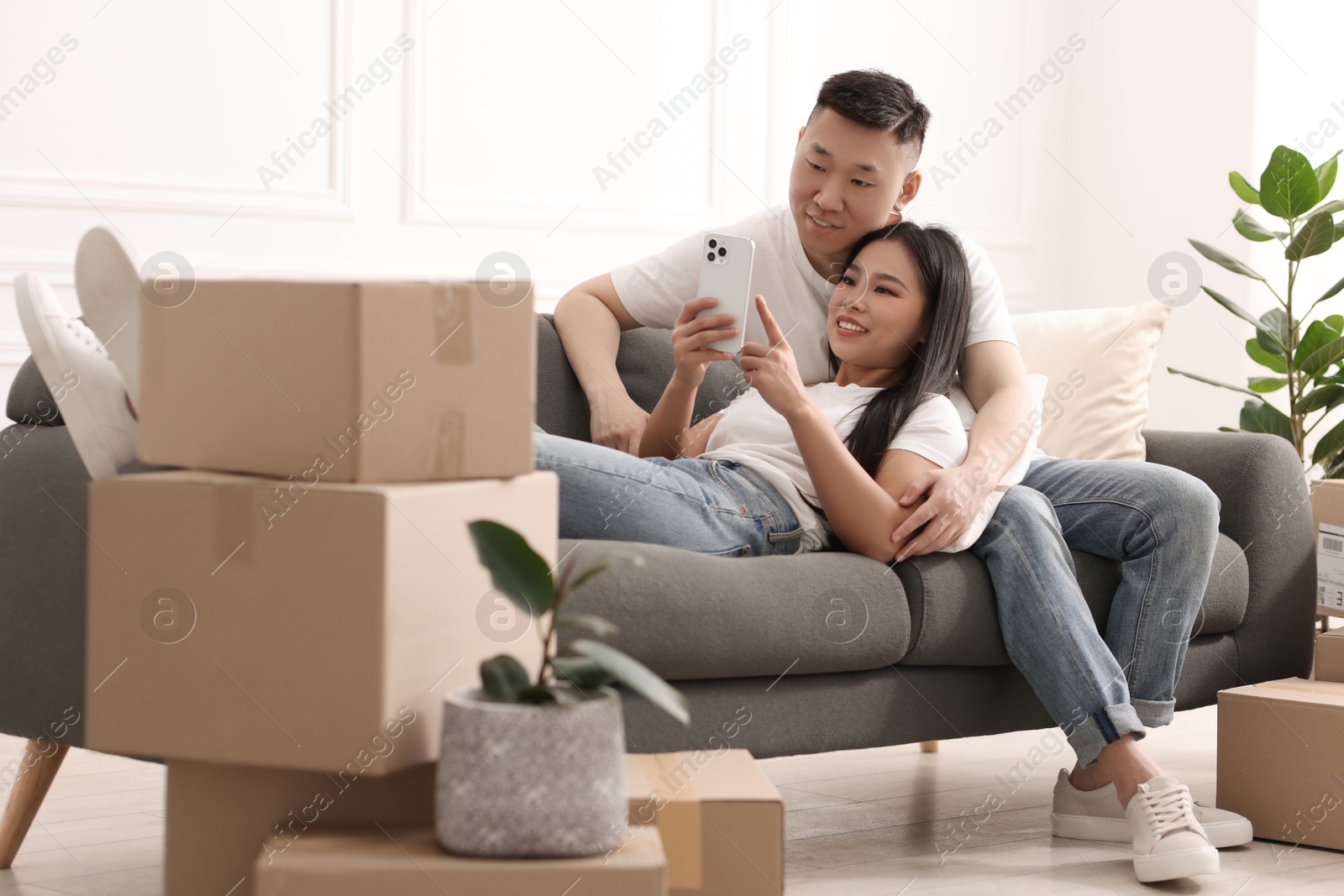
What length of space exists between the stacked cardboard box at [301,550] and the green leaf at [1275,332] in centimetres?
238

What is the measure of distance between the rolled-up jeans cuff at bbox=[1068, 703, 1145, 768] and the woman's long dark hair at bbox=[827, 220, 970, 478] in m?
0.41

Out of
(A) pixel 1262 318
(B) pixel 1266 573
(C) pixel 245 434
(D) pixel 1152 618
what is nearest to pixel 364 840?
(C) pixel 245 434

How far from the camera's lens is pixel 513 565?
3.39 ft

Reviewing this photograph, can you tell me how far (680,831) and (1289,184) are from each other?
233 cm

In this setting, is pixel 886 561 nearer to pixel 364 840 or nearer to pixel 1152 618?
pixel 1152 618

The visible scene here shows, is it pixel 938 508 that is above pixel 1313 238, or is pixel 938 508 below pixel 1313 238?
below

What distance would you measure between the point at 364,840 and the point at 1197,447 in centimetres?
157

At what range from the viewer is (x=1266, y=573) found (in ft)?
6.62

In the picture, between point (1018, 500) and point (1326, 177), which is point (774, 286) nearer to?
point (1018, 500)

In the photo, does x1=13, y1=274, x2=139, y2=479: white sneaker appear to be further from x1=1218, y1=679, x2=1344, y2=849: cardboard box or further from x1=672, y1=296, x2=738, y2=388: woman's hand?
x1=1218, y1=679, x2=1344, y2=849: cardboard box

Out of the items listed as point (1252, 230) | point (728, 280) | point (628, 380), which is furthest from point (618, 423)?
point (1252, 230)

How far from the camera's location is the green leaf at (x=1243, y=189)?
301 cm

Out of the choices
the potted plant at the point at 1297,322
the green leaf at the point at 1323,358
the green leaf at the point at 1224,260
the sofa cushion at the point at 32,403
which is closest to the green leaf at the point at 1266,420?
the potted plant at the point at 1297,322

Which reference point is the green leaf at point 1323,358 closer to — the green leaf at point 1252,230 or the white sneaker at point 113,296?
the green leaf at point 1252,230
